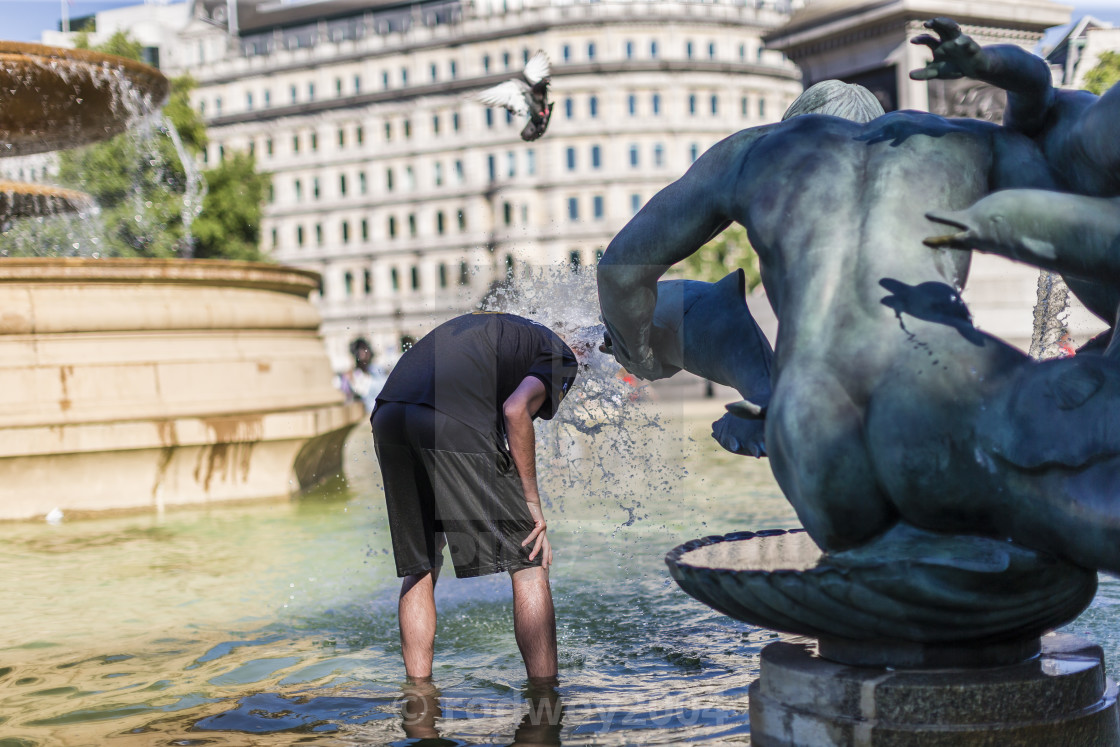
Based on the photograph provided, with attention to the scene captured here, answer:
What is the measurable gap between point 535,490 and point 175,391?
216 inches

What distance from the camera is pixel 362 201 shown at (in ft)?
245

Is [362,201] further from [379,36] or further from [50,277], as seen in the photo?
[50,277]

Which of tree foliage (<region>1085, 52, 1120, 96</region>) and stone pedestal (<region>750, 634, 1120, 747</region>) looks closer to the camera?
stone pedestal (<region>750, 634, 1120, 747</region>)

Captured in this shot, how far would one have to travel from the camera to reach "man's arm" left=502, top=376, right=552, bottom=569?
3.31 m

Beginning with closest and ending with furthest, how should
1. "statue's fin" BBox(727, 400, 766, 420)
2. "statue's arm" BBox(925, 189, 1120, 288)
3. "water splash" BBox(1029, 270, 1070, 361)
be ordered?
"statue's arm" BBox(925, 189, 1120, 288), "statue's fin" BBox(727, 400, 766, 420), "water splash" BBox(1029, 270, 1070, 361)

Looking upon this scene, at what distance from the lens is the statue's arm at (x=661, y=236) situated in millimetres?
2008

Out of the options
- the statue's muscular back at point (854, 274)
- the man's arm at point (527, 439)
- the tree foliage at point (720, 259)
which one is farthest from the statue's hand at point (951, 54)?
the tree foliage at point (720, 259)

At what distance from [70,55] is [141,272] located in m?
3.66

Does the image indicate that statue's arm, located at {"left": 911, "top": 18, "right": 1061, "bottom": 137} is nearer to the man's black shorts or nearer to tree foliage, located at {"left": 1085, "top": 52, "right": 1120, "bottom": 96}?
the man's black shorts

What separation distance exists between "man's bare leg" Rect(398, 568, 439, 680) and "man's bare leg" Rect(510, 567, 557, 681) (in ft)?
0.98

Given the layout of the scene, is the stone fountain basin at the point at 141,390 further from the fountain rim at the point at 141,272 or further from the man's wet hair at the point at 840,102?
the man's wet hair at the point at 840,102

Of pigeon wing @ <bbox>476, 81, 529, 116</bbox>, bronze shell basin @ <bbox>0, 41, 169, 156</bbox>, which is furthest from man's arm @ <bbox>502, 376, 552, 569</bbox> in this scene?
pigeon wing @ <bbox>476, 81, 529, 116</bbox>

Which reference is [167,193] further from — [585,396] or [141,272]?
[585,396]

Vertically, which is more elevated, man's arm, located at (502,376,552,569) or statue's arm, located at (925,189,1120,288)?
statue's arm, located at (925,189,1120,288)
